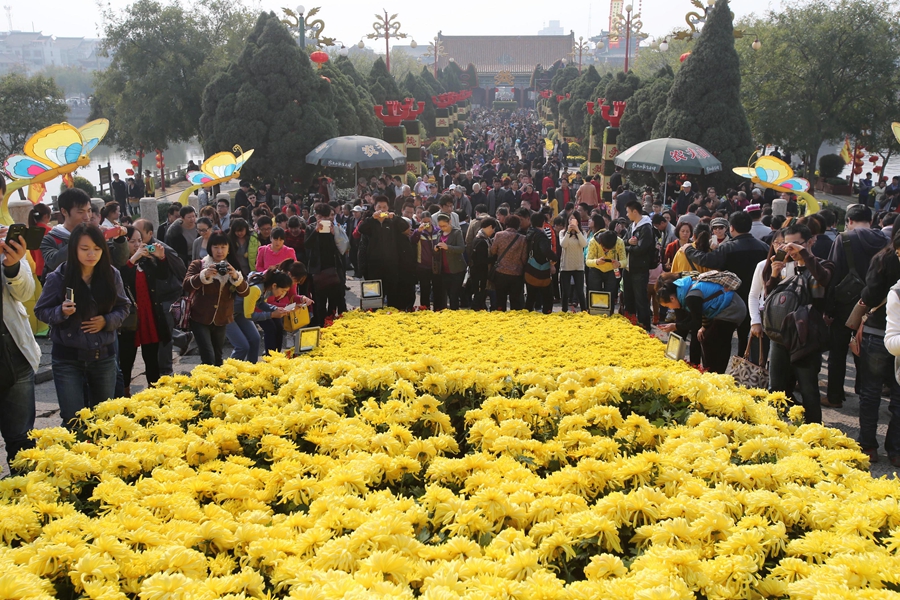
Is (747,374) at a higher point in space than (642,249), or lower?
lower

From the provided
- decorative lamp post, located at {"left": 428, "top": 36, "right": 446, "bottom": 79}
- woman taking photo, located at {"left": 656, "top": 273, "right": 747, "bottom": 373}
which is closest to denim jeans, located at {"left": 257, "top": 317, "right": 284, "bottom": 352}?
woman taking photo, located at {"left": 656, "top": 273, "right": 747, "bottom": 373}

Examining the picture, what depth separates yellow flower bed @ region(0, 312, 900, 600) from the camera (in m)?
2.35

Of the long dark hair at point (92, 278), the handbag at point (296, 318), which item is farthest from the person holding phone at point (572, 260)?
the long dark hair at point (92, 278)

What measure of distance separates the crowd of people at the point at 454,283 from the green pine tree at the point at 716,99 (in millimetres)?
10066

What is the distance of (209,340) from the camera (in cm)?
653

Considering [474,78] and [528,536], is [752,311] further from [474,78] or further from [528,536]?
[474,78]

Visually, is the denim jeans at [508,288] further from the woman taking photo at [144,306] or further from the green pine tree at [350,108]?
the green pine tree at [350,108]

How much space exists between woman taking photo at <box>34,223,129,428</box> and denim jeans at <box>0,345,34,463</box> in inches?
13.7

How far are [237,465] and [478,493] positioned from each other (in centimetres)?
112

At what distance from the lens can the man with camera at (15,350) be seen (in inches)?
169

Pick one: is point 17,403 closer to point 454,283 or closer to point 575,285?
point 454,283

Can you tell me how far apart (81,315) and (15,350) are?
0.53m

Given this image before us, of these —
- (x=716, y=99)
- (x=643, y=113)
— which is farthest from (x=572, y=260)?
(x=643, y=113)

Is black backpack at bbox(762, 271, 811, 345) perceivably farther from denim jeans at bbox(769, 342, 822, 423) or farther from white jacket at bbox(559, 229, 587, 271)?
white jacket at bbox(559, 229, 587, 271)
